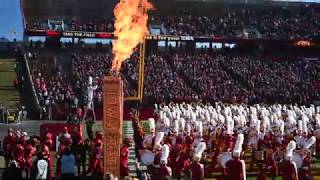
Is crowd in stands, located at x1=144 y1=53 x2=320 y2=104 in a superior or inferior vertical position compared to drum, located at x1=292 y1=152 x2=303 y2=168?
superior

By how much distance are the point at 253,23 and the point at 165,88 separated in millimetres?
14584

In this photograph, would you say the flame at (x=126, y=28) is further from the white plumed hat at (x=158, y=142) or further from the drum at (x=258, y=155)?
the drum at (x=258, y=155)

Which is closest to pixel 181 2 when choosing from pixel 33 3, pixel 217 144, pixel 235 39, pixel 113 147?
pixel 235 39

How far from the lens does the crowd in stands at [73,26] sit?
4394 cm

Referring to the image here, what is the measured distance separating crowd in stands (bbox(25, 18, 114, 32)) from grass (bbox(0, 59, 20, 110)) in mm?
3223

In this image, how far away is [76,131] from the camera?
56.9 ft

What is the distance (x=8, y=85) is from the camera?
36.7 meters

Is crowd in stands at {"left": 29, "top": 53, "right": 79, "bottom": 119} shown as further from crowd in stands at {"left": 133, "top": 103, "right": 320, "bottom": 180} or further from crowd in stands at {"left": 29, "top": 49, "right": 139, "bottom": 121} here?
crowd in stands at {"left": 133, "top": 103, "right": 320, "bottom": 180}

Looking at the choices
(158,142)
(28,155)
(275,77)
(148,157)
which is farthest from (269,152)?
(275,77)

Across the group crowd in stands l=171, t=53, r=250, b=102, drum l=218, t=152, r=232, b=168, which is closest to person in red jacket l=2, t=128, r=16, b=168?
drum l=218, t=152, r=232, b=168

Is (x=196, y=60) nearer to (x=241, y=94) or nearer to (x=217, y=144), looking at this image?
(x=241, y=94)

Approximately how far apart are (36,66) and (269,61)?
1737 cm

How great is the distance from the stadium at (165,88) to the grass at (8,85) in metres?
0.10

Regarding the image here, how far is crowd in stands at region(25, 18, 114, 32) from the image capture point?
4394 cm
